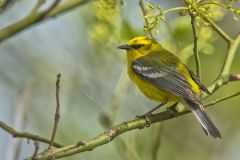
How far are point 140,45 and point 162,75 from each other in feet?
1.31

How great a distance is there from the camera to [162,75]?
211 inches

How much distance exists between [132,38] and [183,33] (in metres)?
0.45

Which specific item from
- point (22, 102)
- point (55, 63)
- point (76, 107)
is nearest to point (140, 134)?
point (76, 107)

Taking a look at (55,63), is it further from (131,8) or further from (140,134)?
(131,8)

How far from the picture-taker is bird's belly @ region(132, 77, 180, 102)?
16.5ft

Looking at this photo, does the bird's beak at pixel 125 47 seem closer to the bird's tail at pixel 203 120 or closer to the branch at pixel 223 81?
the bird's tail at pixel 203 120

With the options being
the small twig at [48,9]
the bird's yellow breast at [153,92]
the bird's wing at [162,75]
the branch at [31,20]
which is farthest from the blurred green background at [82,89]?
the small twig at [48,9]

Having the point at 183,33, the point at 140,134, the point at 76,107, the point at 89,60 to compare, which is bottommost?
the point at 140,134

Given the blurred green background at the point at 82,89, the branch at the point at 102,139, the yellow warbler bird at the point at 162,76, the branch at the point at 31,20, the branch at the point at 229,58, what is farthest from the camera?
the blurred green background at the point at 82,89

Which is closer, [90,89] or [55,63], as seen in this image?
[90,89]

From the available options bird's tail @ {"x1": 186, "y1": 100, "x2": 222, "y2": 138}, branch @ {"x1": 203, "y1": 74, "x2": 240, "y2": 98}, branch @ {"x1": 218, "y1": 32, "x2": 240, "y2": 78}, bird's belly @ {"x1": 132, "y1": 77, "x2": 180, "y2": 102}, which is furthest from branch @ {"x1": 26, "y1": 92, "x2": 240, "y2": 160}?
bird's belly @ {"x1": 132, "y1": 77, "x2": 180, "y2": 102}

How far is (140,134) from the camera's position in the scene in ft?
21.7

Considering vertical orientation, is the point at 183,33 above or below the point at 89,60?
above

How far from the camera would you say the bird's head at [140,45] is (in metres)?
5.30
